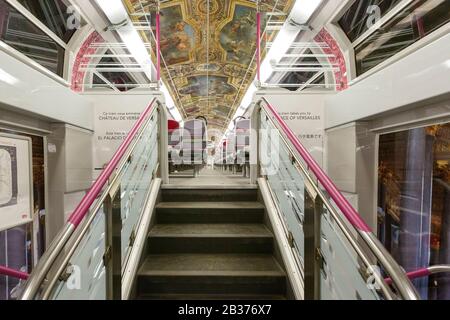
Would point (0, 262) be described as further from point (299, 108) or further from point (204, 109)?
point (204, 109)

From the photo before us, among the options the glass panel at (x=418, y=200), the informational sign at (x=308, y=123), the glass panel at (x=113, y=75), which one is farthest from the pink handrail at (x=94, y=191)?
the glass panel at (x=113, y=75)

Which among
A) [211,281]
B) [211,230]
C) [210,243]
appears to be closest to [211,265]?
[211,281]

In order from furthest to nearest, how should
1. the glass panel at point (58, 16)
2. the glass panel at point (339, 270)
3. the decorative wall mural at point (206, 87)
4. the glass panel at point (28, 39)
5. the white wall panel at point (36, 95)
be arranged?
the decorative wall mural at point (206, 87) → the glass panel at point (58, 16) → the glass panel at point (28, 39) → the white wall panel at point (36, 95) → the glass panel at point (339, 270)

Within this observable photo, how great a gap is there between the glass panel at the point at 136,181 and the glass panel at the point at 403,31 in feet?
11.6

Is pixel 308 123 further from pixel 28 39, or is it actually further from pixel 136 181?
pixel 28 39

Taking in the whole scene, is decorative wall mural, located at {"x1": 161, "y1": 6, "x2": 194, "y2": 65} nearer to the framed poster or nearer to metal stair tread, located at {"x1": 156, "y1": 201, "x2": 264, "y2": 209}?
the framed poster

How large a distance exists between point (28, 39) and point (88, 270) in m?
4.13

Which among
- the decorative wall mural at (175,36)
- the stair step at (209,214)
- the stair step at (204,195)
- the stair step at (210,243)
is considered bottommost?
the stair step at (210,243)

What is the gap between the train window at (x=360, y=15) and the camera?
13.4ft

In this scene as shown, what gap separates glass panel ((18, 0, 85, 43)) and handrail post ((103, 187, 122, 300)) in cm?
404

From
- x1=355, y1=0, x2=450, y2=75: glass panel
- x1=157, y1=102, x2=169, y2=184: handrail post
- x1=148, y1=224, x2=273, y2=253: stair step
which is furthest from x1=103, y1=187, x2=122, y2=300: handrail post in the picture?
x1=355, y1=0, x2=450, y2=75: glass panel

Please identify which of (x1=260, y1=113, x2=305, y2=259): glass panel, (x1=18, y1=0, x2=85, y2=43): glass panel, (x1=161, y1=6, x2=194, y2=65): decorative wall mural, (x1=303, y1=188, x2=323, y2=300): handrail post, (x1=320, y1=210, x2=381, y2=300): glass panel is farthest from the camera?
(x1=161, y1=6, x2=194, y2=65): decorative wall mural

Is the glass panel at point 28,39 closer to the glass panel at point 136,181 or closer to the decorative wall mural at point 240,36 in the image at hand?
the glass panel at point 136,181

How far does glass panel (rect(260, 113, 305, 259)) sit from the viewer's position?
2.18 m
